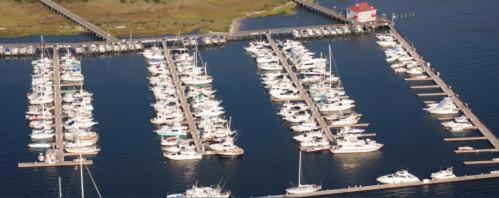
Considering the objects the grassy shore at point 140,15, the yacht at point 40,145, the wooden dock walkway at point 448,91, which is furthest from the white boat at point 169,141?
the grassy shore at point 140,15

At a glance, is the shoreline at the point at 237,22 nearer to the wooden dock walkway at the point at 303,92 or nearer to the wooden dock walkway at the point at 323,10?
the wooden dock walkway at the point at 323,10

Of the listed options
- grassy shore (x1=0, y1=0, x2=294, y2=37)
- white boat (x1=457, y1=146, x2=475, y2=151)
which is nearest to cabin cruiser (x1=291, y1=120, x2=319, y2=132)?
white boat (x1=457, y1=146, x2=475, y2=151)

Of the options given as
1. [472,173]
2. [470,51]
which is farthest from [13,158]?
[470,51]

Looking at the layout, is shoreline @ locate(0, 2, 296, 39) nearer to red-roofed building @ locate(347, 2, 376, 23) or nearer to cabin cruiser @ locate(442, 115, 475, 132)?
red-roofed building @ locate(347, 2, 376, 23)

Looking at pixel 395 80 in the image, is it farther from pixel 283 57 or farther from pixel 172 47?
pixel 172 47

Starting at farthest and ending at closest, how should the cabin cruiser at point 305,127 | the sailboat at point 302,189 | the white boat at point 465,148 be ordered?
the cabin cruiser at point 305,127 → the white boat at point 465,148 → the sailboat at point 302,189

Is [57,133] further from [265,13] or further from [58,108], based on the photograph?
[265,13]

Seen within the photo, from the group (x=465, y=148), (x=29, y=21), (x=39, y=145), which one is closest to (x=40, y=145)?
(x=39, y=145)
